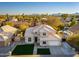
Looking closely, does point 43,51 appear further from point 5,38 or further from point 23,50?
point 5,38

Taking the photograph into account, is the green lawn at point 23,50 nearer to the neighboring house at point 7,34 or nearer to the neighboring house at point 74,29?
the neighboring house at point 7,34

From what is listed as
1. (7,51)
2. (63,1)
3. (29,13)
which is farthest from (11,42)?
(63,1)

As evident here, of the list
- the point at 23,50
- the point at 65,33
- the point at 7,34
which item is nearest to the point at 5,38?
the point at 7,34

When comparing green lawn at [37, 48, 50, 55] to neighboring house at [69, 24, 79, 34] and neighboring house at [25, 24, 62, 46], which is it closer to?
neighboring house at [25, 24, 62, 46]

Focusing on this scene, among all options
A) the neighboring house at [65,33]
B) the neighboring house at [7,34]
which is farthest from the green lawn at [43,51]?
the neighboring house at [7,34]

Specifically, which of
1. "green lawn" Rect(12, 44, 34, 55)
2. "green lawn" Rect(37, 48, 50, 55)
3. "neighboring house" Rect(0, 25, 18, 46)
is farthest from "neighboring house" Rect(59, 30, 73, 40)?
"neighboring house" Rect(0, 25, 18, 46)
